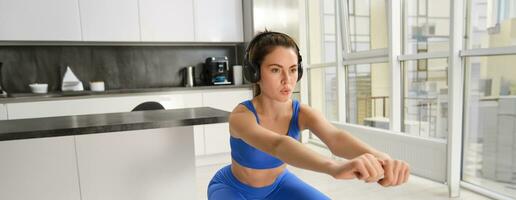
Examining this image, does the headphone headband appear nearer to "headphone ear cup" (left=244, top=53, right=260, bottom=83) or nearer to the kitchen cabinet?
"headphone ear cup" (left=244, top=53, right=260, bottom=83)

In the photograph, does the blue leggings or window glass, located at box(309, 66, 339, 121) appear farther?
window glass, located at box(309, 66, 339, 121)

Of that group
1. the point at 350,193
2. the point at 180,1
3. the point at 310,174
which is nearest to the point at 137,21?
the point at 180,1

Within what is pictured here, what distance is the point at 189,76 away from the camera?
13.5 feet

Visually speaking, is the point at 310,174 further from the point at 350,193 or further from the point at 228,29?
the point at 228,29

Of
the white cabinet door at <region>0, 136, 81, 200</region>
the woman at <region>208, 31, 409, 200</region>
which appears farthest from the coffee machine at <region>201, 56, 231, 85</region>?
the woman at <region>208, 31, 409, 200</region>

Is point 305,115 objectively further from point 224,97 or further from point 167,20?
point 167,20

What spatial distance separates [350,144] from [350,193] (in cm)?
196

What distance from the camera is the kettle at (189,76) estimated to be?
412 cm

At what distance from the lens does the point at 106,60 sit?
3.91 metres

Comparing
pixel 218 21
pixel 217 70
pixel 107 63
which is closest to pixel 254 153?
pixel 217 70

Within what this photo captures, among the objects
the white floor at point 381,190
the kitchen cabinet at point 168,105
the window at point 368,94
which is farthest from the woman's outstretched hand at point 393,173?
the kitchen cabinet at point 168,105

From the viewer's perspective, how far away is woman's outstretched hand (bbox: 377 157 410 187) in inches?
23.7

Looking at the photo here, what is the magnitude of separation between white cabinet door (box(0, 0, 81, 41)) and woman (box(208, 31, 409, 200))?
119 inches

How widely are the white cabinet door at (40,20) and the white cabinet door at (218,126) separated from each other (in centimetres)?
154
